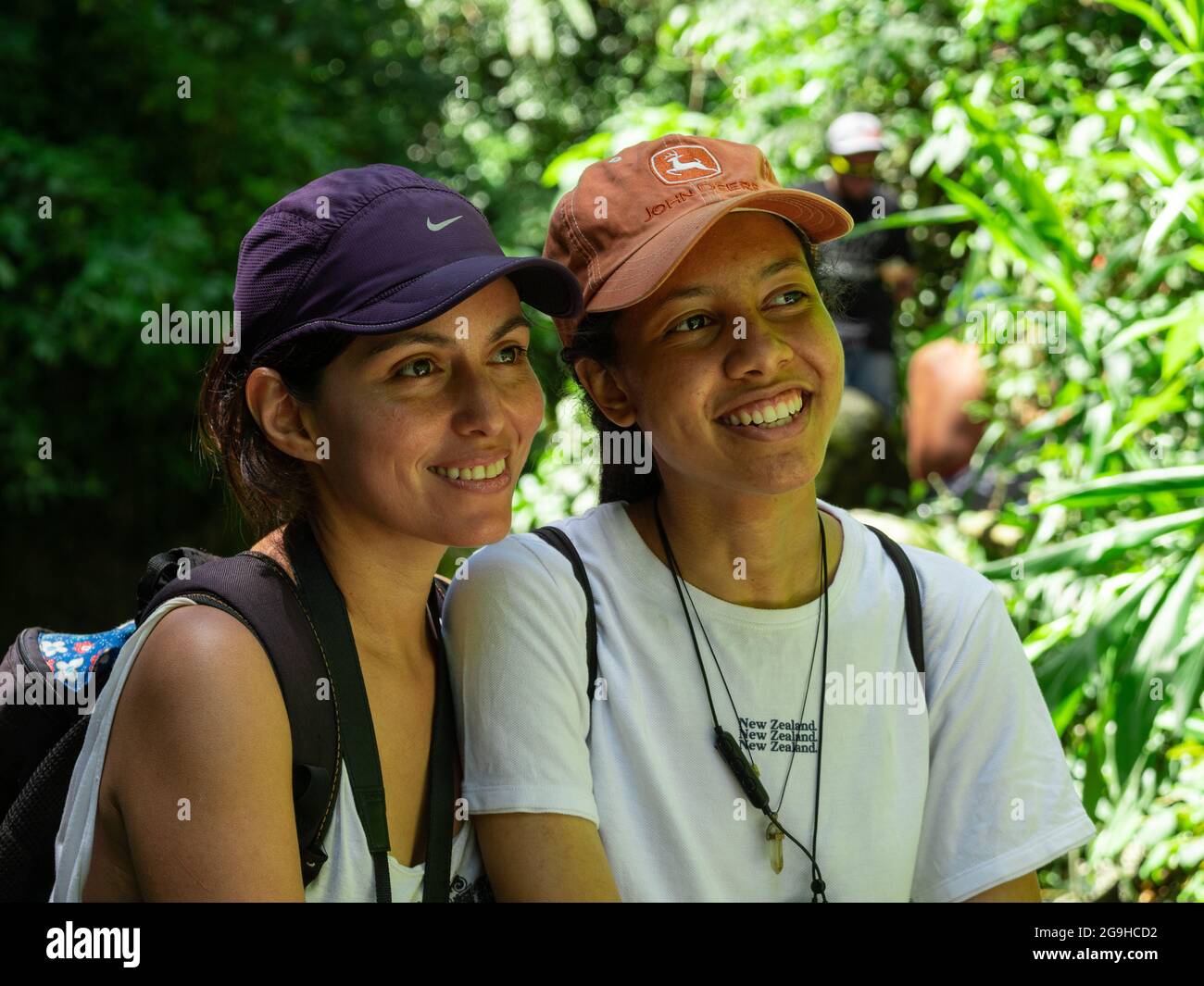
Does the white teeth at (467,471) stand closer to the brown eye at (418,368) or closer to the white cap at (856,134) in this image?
the brown eye at (418,368)

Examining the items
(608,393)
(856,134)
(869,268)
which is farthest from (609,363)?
(869,268)

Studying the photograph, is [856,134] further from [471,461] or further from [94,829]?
[94,829]

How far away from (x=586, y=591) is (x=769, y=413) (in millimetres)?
345

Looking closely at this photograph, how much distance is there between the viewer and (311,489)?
1.80 metres

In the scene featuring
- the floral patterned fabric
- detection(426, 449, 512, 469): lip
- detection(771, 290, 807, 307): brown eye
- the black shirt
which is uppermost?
the black shirt

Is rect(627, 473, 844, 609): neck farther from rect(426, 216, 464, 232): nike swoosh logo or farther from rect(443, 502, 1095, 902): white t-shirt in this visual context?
rect(426, 216, 464, 232): nike swoosh logo

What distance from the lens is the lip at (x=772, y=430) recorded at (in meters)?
1.86

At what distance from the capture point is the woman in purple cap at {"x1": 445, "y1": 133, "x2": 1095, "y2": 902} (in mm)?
1770

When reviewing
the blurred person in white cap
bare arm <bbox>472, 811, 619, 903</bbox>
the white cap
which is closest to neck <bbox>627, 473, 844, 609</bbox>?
bare arm <bbox>472, 811, 619, 903</bbox>

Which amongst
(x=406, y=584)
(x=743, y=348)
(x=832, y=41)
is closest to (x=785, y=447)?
(x=743, y=348)

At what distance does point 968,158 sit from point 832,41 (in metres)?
1.61

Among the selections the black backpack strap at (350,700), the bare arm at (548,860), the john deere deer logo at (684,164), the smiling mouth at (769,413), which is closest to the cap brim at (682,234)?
the john deere deer logo at (684,164)
